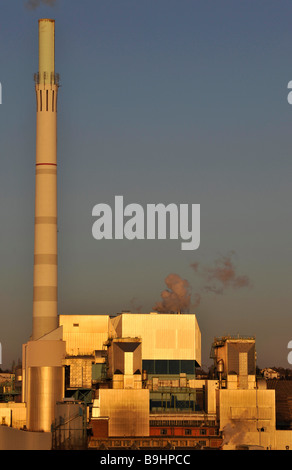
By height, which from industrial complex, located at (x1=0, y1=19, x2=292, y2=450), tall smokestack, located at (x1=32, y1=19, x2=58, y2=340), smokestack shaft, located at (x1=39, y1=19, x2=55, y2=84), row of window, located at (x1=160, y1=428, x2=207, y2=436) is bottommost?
row of window, located at (x1=160, y1=428, x2=207, y2=436)

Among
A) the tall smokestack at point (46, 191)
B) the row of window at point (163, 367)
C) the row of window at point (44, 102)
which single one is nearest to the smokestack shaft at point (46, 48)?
the tall smokestack at point (46, 191)

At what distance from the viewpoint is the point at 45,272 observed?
136 metres

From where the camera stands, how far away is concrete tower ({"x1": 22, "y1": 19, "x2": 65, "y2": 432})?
13188cm

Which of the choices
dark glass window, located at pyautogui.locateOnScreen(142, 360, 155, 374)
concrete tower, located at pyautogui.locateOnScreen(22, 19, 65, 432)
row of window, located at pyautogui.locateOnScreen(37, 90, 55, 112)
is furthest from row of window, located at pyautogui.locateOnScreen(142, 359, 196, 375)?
row of window, located at pyautogui.locateOnScreen(37, 90, 55, 112)

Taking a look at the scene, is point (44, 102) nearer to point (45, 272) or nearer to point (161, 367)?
point (45, 272)

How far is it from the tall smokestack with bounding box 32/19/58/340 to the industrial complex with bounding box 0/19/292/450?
3.7 inches

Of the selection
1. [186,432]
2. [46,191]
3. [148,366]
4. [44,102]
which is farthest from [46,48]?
[186,432]

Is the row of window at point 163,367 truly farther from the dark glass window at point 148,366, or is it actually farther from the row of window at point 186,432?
the row of window at point 186,432

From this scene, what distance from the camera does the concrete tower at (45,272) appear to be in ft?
433

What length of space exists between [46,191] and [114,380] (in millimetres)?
19767

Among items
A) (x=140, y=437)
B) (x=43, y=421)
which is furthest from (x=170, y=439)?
(x=43, y=421)

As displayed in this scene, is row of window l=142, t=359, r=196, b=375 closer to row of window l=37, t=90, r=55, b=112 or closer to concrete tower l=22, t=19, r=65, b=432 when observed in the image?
concrete tower l=22, t=19, r=65, b=432
